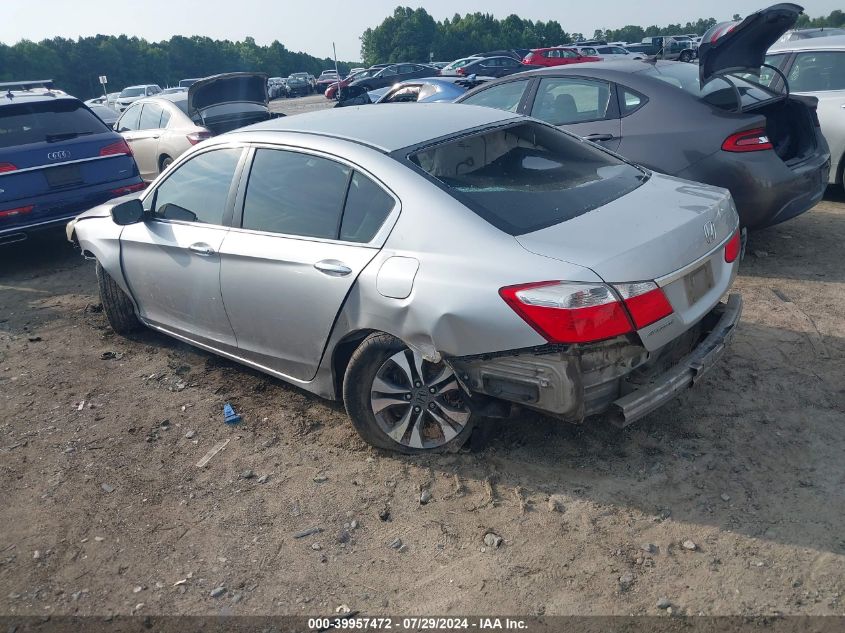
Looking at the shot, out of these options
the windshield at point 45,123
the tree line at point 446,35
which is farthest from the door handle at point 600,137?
the tree line at point 446,35

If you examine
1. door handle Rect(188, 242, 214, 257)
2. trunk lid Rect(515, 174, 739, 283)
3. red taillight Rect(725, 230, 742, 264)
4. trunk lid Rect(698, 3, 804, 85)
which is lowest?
red taillight Rect(725, 230, 742, 264)

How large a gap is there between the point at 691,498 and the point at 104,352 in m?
4.09

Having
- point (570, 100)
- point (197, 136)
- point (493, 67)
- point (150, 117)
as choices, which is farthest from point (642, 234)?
point (493, 67)

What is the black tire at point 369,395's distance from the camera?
3385 mm

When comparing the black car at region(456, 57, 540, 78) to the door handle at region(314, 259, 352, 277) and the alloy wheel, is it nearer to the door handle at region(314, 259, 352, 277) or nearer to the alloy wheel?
the door handle at region(314, 259, 352, 277)

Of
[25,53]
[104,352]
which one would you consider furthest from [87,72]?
[104,352]

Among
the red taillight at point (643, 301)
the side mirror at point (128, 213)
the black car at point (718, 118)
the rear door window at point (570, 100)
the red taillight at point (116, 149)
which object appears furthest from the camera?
the red taillight at point (116, 149)

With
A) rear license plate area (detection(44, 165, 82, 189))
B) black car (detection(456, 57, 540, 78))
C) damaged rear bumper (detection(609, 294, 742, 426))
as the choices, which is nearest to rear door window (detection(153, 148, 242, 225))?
damaged rear bumper (detection(609, 294, 742, 426))

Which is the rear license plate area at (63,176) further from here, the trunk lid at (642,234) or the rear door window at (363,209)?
the trunk lid at (642,234)

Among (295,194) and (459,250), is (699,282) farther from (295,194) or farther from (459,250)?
(295,194)

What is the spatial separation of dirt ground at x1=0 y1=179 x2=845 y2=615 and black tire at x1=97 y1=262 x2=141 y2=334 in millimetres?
691

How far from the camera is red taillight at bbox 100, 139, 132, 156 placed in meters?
7.65

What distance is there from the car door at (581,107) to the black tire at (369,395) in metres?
3.37

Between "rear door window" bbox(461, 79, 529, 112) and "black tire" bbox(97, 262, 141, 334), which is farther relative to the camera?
"rear door window" bbox(461, 79, 529, 112)
